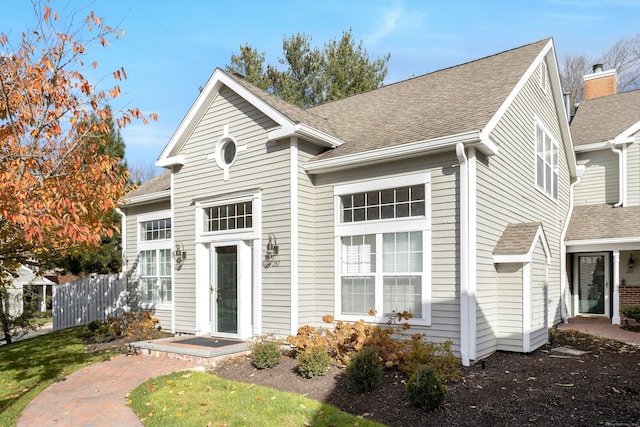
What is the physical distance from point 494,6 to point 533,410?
918 cm

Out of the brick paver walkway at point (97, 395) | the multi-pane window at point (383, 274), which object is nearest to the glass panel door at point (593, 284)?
the multi-pane window at point (383, 274)

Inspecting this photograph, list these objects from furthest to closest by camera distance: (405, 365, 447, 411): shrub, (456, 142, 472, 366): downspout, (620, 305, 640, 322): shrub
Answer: (620, 305, 640, 322): shrub < (456, 142, 472, 366): downspout < (405, 365, 447, 411): shrub

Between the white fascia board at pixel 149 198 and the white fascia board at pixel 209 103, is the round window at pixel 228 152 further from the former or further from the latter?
the white fascia board at pixel 149 198

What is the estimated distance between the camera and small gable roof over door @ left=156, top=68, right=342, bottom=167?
31.3 feet

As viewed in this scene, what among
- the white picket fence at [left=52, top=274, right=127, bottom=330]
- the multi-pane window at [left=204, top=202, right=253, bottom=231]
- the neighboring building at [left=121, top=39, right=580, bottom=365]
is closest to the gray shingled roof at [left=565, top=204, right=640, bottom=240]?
the neighboring building at [left=121, top=39, right=580, bottom=365]

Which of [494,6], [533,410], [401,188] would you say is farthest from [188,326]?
[494,6]

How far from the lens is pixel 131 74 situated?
7.50m

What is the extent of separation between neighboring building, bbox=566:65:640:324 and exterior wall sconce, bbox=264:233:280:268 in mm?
9100

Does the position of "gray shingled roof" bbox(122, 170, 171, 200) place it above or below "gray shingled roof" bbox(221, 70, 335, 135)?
below

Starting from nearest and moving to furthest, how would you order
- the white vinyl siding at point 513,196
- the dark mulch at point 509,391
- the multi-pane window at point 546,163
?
the dark mulch at point 509,391, the white vinyl siding at point 513,196, the multi-pane window at point 546,163

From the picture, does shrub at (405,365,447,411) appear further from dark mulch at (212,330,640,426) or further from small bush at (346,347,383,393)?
small bush at (346,347,383,393)

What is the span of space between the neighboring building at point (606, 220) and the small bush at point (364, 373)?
30.4 feet

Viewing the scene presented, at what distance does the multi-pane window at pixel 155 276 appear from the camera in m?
13.0

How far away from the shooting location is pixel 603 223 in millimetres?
13750
